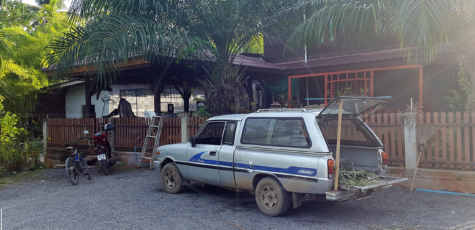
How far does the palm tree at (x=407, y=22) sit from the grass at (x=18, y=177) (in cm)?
793

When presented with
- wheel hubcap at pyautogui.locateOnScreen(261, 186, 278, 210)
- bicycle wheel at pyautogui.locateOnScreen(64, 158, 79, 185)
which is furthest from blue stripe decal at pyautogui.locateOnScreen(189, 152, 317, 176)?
bicycle wheel at pyautogui.locateOnScreen(64, 158, 79, 185)

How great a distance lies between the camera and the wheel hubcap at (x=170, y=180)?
727 centimetres

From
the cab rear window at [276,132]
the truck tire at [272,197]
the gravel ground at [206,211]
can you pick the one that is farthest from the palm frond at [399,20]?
the truck tire at [272,197]

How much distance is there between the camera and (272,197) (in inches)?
220

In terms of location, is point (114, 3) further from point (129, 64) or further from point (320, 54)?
point (320, 54)

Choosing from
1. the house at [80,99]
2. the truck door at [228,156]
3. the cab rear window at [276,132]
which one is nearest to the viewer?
the cab rear window at [276,132]

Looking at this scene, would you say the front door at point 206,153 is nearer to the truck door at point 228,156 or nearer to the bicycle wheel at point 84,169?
the truck door at point 228,156

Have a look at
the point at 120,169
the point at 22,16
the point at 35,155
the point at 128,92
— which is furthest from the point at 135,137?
the point at 22,16

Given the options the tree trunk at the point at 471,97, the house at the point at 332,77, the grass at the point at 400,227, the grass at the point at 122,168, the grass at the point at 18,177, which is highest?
the house at the point at 332,77

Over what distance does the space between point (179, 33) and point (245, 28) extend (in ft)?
6.27

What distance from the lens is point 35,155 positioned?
1243cm

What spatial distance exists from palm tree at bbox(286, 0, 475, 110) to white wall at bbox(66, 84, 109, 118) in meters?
12.4

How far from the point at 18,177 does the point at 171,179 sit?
5.76 meters

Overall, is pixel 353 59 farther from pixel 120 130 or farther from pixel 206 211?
pixel 206 211
